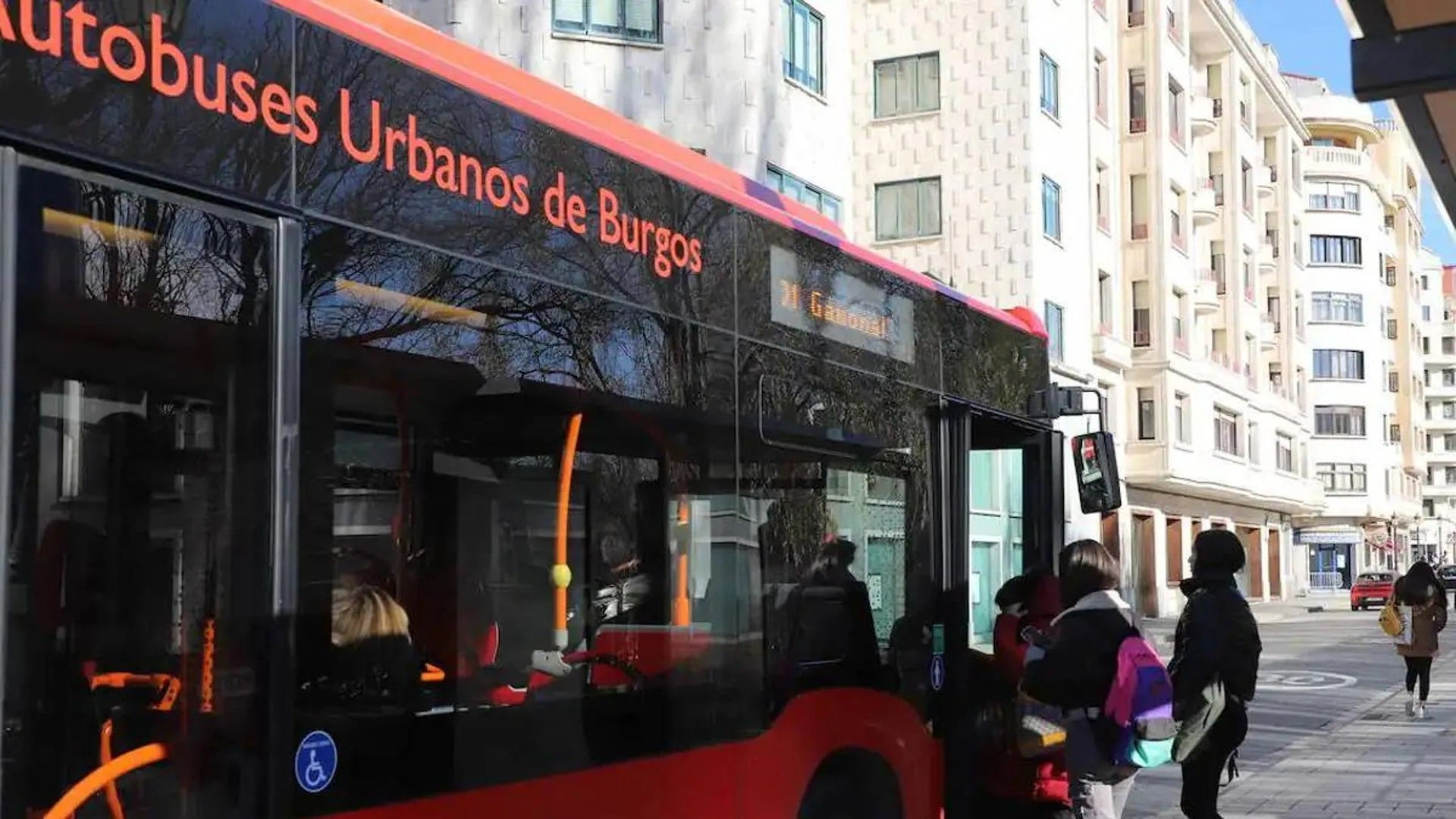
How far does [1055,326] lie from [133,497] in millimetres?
35282

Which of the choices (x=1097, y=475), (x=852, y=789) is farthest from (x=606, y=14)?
(x=852, y=789)

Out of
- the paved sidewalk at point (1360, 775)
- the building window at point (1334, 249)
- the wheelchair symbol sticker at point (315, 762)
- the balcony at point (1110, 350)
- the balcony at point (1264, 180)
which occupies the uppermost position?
the building window at point (1334, 249)

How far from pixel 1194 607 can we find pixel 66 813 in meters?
5.39

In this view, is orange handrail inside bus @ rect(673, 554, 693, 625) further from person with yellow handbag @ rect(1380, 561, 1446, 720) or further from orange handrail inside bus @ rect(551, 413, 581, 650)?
person with yellow handbag @ rect(1380, 561, 1446, 720)

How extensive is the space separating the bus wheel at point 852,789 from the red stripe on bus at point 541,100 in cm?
195

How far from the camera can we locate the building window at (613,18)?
23.5m

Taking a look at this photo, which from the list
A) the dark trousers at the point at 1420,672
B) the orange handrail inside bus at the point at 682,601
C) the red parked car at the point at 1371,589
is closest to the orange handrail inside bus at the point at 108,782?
the orange handrail inside bus at the point at 682,601

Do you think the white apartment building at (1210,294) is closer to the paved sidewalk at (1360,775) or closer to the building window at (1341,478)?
the building window at (1341,478)

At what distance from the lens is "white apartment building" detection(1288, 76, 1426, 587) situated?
80250 millimetres

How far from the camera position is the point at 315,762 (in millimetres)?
3357

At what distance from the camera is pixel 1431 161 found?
21.8ft

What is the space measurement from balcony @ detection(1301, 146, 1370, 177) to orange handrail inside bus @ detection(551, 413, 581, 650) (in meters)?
83.5

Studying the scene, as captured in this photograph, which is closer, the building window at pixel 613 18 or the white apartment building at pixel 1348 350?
the building window at pixel 613 18

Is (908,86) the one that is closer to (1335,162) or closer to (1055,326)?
(1055,326)
